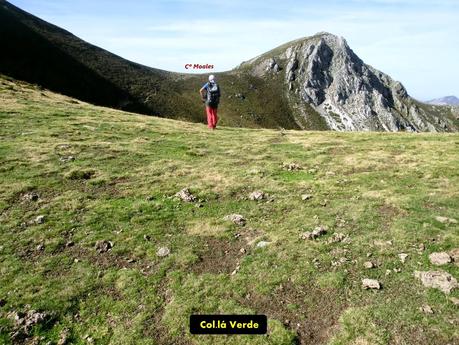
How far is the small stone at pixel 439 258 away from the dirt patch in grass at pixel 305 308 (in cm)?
333

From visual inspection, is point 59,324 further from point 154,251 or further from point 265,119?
point 265,119

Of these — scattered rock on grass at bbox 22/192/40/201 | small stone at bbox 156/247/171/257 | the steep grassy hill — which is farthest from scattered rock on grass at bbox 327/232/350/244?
the steep grassy hill

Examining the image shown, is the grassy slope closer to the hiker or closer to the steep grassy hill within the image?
the hiker

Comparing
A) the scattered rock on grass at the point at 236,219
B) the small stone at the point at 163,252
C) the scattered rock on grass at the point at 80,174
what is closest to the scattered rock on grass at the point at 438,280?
the scattered rock on grass at the point at 236,219

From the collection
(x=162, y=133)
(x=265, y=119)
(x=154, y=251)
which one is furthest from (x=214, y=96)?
(x=265, y=119)

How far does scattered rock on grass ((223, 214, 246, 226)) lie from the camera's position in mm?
14559

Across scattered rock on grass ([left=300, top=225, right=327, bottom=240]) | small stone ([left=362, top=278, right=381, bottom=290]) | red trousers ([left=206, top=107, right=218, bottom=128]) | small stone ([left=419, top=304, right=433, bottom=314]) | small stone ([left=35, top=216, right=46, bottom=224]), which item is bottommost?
small stone ([left=35, top=216, right=46, bottom=224])

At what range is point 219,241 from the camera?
43.9ft

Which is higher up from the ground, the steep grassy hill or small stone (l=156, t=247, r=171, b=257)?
the steep grassy hill

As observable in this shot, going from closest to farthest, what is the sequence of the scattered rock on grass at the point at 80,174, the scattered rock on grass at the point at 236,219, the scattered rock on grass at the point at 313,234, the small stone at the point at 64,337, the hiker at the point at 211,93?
the small stone at the point at 64,337
the scattered rock on grass at the point at 313,234
the scattered rock on grass at the point at 236,219
the scattered rock on grass at the point at 80,174
the hiker at the point at 211,93

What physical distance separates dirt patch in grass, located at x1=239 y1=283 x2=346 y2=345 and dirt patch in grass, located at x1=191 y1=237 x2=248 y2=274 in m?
1.65

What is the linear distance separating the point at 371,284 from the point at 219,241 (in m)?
5.14

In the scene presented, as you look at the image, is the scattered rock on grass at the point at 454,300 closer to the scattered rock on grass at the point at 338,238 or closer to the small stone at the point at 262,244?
the scattered rock on grass at the point at 338,238

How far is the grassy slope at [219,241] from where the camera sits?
31.5 feet
